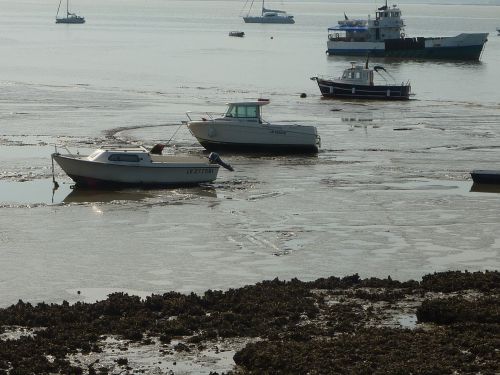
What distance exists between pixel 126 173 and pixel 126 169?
133mm

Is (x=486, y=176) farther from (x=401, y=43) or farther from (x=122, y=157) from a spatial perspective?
(x=401, y=43)

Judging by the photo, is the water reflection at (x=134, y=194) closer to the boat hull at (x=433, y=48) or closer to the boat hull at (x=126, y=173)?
the boat hull at (x=126, y=173)

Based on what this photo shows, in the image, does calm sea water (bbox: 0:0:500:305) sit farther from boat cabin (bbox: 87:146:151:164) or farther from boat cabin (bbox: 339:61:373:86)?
boat cabin (bbox: 339:61:373:86)

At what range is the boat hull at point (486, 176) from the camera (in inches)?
1495

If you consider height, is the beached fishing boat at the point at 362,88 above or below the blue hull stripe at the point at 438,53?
above

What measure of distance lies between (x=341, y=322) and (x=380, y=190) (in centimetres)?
1644

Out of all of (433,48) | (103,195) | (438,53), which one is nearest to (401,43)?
(433,48)

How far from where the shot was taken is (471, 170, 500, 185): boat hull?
125 ft

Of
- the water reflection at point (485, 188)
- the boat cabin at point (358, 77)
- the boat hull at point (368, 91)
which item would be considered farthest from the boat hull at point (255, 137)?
the boat cabin at point (358, 77)

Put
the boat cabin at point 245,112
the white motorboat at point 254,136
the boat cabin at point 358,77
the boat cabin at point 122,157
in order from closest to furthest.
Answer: the boat cabin at point 122,157, the white motorboat at point 254,136, the boat cabin at point 245,112, the boat cabin at point 358,77

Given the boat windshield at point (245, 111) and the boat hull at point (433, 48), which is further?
the boat hull at point (433, 48)

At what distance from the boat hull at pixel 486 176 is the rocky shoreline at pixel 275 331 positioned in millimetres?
14369

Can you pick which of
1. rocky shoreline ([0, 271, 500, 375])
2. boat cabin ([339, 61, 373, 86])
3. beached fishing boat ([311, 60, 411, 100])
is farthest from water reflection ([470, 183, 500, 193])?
boat cabin ([339, 61, 373, 86])

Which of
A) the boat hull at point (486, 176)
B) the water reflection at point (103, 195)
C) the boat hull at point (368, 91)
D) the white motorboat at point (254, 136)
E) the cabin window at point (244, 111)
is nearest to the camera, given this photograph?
the water reflection at point (103, 195)
